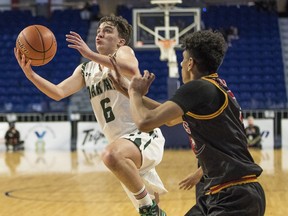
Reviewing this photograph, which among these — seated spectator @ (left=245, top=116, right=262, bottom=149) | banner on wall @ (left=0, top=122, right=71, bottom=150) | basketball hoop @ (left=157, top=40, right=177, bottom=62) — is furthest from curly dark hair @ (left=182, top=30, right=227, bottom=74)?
banner on wall @ (left=0, top=122, right=71, bottom=150)

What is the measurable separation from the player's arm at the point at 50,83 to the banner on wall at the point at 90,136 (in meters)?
11.3

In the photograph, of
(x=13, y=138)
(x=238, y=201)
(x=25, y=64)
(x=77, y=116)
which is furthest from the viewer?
(x=13, y=138)

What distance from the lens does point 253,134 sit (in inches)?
Result: 671

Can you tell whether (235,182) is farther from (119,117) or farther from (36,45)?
(36,45)

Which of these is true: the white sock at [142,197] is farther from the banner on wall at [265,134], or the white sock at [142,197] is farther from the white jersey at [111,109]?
the banner on wall at [265,134]

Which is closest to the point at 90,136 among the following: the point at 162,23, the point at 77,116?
the point at 77,116

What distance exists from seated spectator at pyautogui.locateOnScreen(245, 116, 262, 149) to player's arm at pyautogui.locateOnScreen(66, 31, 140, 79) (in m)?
11.6

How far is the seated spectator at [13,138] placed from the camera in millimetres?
17469

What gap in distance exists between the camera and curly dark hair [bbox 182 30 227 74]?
393cm

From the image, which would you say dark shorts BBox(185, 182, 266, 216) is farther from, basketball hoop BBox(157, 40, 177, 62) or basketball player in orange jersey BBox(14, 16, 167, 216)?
basketball hoop BBox(157, 40, 177, 62)

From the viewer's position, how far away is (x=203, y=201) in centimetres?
406

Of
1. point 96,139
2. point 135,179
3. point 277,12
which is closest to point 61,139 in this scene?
point 96,139

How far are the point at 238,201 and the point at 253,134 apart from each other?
13.4 m

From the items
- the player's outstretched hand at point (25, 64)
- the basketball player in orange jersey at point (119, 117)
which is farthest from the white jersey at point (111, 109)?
the player's outstretched hand at point (25, 64)
